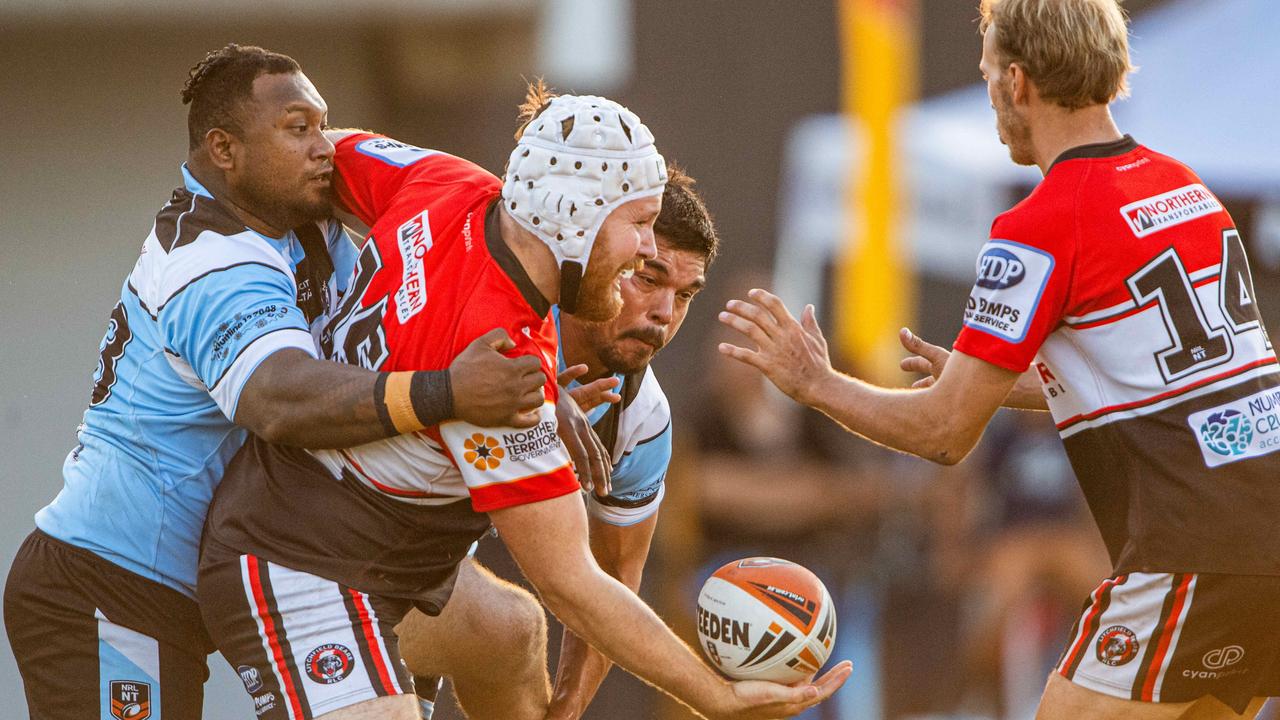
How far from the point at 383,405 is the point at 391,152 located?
1.30 metres

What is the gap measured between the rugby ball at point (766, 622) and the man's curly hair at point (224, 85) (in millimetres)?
2257

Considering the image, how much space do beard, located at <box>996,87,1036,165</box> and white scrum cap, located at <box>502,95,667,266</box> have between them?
1223 mm

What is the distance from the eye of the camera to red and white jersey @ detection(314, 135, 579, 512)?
4.25m

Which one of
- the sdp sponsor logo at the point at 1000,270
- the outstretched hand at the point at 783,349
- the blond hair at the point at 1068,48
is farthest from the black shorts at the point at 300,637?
the blond hair at the point at 1068,48

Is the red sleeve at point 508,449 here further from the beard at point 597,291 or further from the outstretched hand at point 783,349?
the outstretched hand at point 783,349

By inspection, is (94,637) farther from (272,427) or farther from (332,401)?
(332,401)

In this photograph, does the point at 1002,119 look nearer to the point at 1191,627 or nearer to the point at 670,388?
the point at 1191,627

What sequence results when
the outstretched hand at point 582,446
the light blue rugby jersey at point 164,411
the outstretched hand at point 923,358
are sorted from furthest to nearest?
the outstretched hand at point 923,358 → the outstretched hand at point 582,446 → the light blue rugby jersey at point 164,411

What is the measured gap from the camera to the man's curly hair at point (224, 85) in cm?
487

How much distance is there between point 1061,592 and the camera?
1013 cm

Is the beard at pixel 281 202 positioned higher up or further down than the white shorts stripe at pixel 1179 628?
higher up

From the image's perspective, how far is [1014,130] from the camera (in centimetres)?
487

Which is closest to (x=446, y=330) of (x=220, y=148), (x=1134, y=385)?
(x=220, y=148)

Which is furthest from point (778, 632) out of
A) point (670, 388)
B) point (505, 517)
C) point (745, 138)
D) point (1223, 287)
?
point (745, 138)
